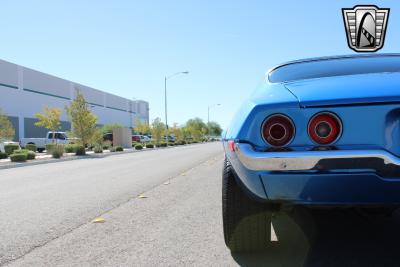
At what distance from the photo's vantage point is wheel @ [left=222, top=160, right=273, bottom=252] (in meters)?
3.23

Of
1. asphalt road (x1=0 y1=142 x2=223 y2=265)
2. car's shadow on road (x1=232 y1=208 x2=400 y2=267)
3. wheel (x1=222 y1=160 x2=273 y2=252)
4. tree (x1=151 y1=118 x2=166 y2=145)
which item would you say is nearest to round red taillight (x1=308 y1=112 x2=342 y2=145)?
wheel (x1=222 y1=160 x2=273 y2=252)

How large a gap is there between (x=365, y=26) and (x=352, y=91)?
1029cm

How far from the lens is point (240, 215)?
3252 mm

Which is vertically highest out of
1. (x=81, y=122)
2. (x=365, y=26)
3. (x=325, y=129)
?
(x=365, y=26)

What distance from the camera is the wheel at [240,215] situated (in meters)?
3.23

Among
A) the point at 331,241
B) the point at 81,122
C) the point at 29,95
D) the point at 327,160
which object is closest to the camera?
the point at 327,160

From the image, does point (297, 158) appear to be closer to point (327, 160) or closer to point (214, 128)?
point (327, 160)

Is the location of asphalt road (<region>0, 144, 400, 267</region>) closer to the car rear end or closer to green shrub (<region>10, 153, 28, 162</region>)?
the car rear end

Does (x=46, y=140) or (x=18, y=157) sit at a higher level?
(x=46, y=140)

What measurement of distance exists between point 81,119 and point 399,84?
108 ft

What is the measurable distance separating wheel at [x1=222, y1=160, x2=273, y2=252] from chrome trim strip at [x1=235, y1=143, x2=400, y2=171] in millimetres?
544

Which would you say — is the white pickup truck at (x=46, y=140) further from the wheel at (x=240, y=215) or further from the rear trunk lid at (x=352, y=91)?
the rear trunk lid at (x=352, y=91)

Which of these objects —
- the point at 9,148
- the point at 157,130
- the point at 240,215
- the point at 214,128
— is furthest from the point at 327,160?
the point at 214,128

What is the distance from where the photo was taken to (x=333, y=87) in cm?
283
